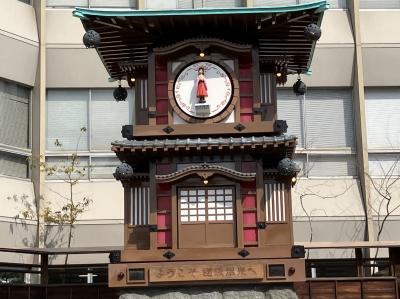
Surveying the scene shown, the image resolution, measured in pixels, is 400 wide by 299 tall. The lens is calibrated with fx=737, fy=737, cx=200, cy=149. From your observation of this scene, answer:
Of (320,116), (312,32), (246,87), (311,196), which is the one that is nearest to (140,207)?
(246,87)

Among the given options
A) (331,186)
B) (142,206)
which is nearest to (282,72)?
(142,206)

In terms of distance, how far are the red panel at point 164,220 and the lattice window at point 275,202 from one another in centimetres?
221

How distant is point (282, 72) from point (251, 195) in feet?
11.6

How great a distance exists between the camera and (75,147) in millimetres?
28547

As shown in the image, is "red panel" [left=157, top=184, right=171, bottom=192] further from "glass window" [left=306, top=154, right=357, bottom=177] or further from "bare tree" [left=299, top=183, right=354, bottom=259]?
"glass window" [left=306, top=154, right=357, bottom=177]

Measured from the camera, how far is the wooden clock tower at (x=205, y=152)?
16.2m

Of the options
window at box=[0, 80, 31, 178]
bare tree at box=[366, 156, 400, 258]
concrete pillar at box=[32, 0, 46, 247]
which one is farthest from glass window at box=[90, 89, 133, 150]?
bare tree at box=[366, 156, 400, 258]

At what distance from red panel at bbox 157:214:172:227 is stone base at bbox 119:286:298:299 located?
4.73 feet

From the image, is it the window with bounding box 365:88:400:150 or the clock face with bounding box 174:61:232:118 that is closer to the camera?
the clock face with bounding box 174:61:232:118

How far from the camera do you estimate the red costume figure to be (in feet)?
54.9

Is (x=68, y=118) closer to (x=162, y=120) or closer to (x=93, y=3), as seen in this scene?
(x=93, y=3)

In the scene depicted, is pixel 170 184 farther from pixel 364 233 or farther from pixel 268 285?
pixel 364 233

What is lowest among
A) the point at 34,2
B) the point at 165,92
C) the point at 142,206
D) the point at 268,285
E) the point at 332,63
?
the point at 268,285

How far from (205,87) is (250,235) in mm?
3507
